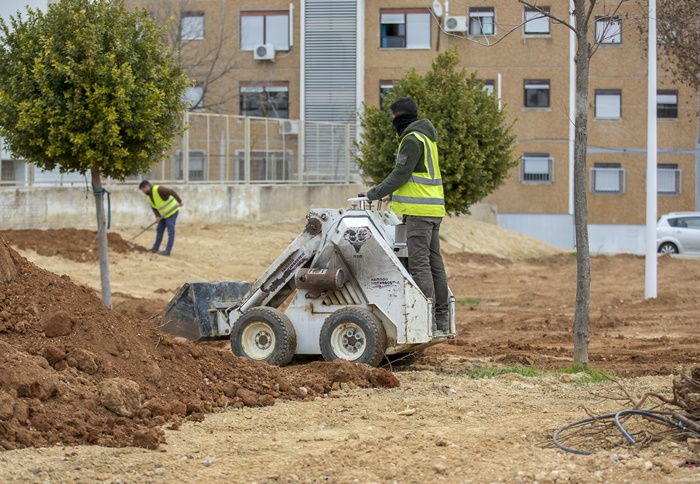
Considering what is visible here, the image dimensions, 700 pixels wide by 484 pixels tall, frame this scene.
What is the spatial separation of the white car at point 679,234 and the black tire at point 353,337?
77.8ft

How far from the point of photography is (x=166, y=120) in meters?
12.9

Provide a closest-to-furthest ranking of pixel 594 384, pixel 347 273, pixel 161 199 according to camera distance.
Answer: pixel 594 384 < pixel 347 273 < pixel 161 199

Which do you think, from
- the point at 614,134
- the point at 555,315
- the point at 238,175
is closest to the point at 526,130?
the point at 614,134

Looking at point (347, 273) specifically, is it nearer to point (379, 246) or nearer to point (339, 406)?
point (379, 246)

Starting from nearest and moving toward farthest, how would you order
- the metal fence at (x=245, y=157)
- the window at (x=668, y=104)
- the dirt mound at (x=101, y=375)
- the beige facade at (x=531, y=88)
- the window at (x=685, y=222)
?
the dirt mound at (x=101, y=375)
the metal fence at (x=245, y=157)
the window at (x=685, y=222)
the beige facade at (x=531, y=88)
the window at (x=668, y=104)

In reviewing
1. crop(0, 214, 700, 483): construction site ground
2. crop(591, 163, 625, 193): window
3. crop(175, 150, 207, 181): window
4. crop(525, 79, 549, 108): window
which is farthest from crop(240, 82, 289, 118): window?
crop(0, 214, 700, 483): construction site ground

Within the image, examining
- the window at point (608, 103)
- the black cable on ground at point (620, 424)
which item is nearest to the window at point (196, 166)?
the black cable on ground at point (620, 424)

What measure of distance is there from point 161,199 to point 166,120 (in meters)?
8.67

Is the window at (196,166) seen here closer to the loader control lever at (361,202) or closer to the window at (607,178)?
the loader control lever at (361,202)

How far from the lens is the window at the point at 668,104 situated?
39.8m

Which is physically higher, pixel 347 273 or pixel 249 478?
pixel 347 273

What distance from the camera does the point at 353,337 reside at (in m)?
9.22

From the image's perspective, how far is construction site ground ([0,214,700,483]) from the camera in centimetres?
576

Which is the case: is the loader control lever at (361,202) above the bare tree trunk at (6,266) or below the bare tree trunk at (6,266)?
above
